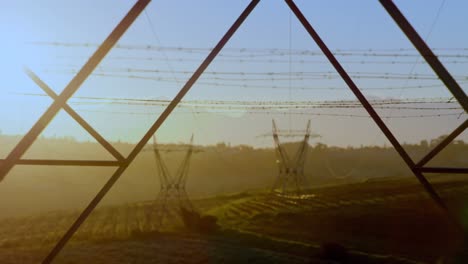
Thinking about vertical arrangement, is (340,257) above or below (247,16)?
below

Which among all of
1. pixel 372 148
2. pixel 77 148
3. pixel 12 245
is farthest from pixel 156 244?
pixel 372 148

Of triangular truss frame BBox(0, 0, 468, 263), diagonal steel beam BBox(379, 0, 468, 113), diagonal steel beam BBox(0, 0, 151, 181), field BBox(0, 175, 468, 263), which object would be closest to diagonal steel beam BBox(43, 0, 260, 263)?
triangular truss frame BBox(0, 0, 468, 263)

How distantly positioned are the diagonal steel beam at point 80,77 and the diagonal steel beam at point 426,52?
428cm

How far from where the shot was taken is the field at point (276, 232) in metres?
22.1

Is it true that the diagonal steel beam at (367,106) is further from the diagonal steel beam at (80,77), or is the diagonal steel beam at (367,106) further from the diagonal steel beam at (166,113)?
the diagonal steel beam at (80,77)

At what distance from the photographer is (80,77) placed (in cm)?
984

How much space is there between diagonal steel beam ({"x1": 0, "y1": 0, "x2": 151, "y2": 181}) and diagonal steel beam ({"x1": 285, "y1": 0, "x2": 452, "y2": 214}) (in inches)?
121

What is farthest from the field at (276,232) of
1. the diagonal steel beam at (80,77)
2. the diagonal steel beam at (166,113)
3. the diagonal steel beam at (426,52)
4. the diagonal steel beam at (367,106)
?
the diagonal steel beam at (80,77)

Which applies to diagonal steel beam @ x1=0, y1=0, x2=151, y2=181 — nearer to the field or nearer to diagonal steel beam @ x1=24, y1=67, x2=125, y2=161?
diagonal steel beam @ x1=24, y1=67, x2=125, y2=161

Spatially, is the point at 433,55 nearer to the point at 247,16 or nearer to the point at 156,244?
the point at 247,16

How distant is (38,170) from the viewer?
3821 inches

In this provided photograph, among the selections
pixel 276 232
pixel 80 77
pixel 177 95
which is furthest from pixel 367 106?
pixel 276 232

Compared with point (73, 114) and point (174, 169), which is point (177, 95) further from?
point (174, 169)

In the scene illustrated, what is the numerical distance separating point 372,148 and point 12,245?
125 metres
